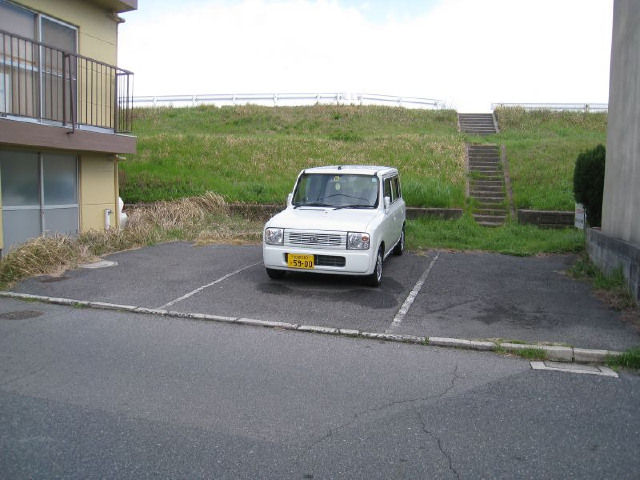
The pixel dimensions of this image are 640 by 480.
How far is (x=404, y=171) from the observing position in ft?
61.9

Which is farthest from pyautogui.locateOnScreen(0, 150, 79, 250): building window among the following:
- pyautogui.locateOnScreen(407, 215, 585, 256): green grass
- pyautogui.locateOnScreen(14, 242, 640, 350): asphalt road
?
pyautogui.locateOnScreen(407, 215, 585, 256): green grass

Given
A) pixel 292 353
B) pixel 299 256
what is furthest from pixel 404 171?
pixel 292 353

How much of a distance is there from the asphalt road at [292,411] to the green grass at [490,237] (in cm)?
677

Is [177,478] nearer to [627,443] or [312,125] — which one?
[627,443]

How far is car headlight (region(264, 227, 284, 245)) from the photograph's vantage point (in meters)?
8.28

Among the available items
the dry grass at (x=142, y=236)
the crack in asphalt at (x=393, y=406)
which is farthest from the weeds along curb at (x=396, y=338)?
the dry grass at (x=142, y=236)

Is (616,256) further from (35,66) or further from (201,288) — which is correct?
(35,66)

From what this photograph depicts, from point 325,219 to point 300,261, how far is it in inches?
30.8

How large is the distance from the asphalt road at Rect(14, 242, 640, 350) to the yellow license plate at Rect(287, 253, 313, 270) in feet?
1.25

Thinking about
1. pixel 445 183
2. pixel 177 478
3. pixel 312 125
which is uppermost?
pixel 312 125

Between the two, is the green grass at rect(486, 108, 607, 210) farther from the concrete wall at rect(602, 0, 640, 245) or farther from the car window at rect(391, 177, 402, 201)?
the car window at rect(391, 177, 402, 201)

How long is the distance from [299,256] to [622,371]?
4.40 meters

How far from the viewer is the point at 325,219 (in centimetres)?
849

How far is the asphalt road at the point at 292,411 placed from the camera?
3.50 meters
